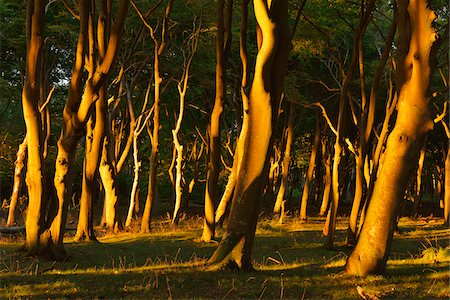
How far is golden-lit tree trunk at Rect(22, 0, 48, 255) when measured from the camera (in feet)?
33.6

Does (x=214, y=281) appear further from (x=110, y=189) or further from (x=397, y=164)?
(x=110, y=189)

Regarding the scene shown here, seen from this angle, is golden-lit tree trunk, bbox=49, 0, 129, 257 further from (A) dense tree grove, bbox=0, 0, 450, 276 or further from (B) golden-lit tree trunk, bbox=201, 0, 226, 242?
(B) golden-lit tree trunk, bbox=201, 0, 226, 242

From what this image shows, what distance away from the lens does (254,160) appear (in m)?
8.04

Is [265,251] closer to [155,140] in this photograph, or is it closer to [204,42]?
[155,140]

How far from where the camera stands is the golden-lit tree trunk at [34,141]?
1024 centimetres

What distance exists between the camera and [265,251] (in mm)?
14289

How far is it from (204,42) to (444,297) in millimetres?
18128

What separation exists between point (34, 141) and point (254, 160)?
469 cm

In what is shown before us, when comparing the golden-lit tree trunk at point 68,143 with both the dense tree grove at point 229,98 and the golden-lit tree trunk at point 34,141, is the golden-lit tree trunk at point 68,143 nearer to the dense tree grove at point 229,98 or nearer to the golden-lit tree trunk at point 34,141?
the dense tree grove at point 229,98

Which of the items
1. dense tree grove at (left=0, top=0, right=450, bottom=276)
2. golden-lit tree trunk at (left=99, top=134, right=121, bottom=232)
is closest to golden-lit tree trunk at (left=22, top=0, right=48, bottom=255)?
dense tree grove at (left=0, top=0, right=450, bottom=276)

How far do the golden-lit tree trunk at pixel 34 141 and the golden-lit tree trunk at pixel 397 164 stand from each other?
19.1 ft

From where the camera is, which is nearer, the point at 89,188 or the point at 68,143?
the point at 68,143

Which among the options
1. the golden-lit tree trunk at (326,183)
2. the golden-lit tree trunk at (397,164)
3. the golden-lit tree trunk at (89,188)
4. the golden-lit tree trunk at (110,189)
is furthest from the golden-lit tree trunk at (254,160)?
the golden-lit tree trunk at (326,183)

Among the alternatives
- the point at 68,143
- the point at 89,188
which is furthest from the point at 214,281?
the point at 89,188
